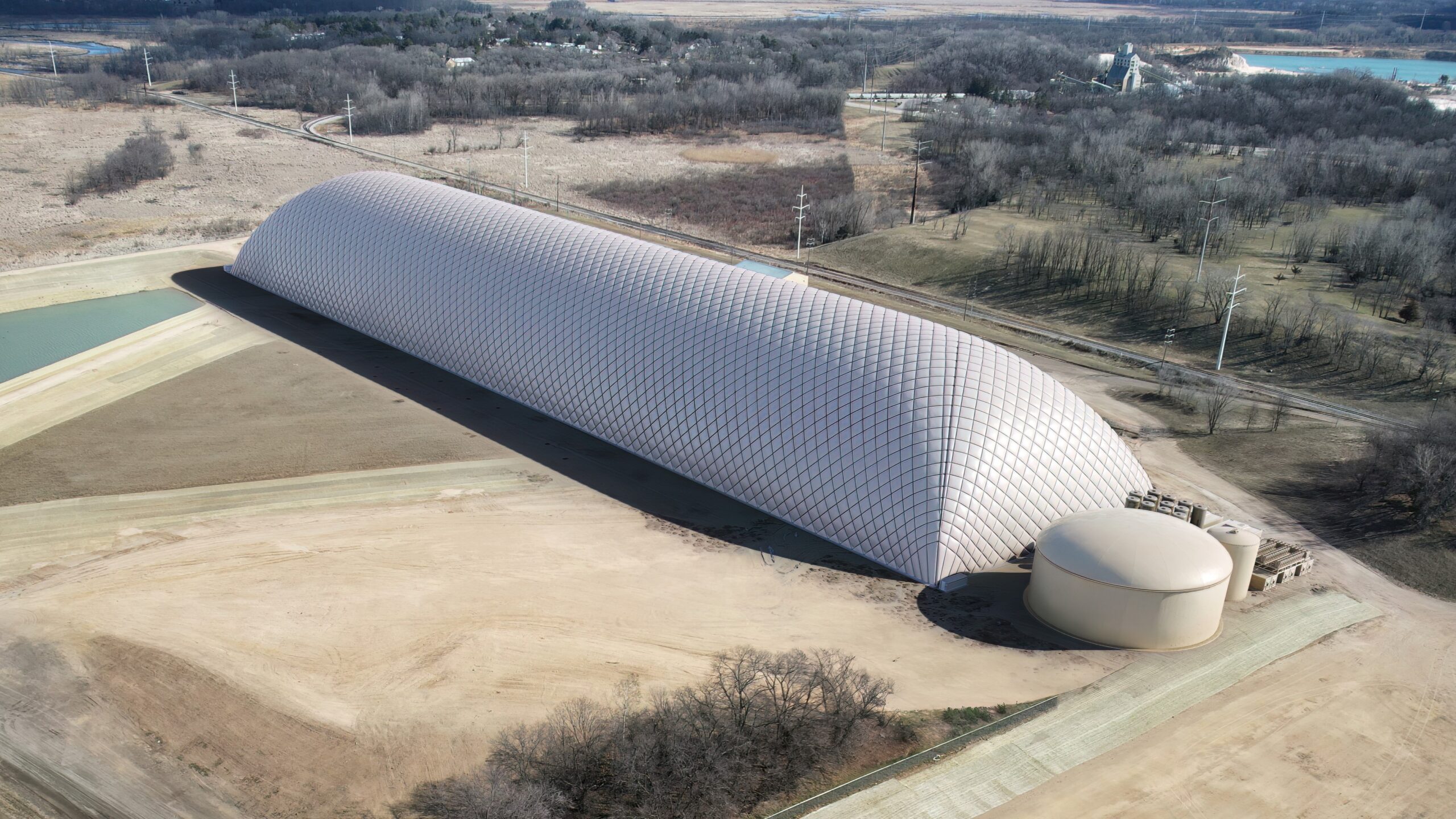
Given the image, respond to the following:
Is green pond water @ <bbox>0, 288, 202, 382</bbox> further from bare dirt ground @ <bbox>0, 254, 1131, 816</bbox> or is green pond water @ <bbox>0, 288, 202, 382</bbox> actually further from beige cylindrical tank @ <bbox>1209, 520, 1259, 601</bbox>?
beige cylindrical tank @ <bbox>1209, 520, 1259, 601</bbox>

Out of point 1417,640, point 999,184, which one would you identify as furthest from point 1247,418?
point 999,184

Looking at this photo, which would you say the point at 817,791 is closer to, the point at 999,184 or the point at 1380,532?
the point at 1380,532

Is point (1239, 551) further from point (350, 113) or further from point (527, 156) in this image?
point (350, 113)

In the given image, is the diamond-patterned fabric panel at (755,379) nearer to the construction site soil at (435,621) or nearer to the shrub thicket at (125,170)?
the construction site soil at (435,621)

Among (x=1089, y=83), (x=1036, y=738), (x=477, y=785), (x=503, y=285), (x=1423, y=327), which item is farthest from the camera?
(x=1089, y=83)

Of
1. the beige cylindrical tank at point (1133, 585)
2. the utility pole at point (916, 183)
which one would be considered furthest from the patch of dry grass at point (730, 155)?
the beige cylindrical tank at point (1133, 585)

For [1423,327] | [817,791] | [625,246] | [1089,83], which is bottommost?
[817,791]

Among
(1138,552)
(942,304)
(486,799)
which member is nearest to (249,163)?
(942,304)
